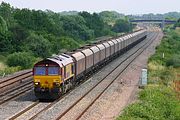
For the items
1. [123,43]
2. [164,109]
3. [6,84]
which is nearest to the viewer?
[164,109]

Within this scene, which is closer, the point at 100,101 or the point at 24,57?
the point at 100,101

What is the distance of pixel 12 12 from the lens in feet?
310

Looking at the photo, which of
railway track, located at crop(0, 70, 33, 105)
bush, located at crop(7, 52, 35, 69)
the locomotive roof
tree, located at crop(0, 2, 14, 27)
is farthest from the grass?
tree, located at crop(0, 2, 14, 27)

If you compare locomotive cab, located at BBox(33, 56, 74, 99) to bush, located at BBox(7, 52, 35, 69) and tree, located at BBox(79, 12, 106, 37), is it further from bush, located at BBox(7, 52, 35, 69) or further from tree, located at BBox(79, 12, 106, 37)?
tree, located at BBox(79, 12, 106, 37)

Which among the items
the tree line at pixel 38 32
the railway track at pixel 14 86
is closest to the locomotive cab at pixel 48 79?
the railway track at pixel 14 86

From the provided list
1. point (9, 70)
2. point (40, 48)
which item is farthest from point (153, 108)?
point (40, 48)

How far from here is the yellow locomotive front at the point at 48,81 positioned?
28.5 meters

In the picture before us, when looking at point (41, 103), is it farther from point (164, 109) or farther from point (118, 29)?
point (118, 29)

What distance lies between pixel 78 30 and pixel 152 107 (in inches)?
3554

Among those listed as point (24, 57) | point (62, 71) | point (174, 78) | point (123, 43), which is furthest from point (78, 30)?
point (62, 71)

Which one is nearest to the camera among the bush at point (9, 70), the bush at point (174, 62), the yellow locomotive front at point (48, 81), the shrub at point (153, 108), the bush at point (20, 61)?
the shrub at point (153, 108)

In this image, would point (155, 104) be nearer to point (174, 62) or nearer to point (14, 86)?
point (14, 86)

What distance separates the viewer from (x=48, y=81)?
28.5 m

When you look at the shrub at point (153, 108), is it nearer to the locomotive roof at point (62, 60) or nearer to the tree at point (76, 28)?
the locomotive roof at point (62, 60)
